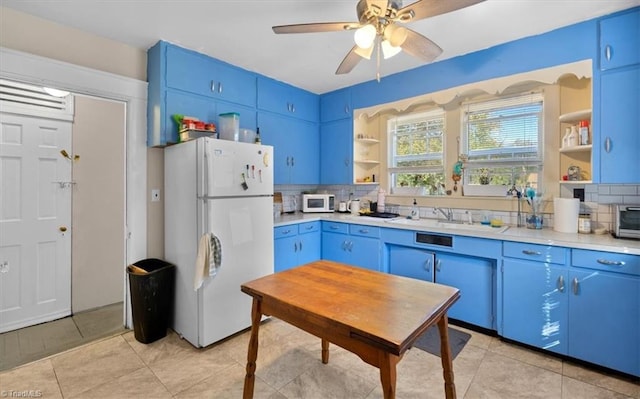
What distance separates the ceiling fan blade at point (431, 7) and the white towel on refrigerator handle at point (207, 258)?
1977mm

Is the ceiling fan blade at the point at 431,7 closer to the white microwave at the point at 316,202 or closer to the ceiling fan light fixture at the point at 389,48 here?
the ceiling fan light fixture at the point at 389,48

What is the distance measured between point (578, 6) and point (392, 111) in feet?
6.19

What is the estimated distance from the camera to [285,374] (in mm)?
2061

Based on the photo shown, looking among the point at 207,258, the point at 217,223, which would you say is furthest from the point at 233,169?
the point at 207,258

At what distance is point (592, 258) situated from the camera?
2.03 meters

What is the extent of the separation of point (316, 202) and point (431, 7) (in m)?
2.69

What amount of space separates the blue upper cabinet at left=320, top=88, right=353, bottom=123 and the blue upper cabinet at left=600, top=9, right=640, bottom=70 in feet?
7.68

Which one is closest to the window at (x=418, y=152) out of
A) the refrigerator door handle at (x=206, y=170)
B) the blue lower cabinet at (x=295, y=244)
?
the blue lower cabinet at (x=295, y=244)

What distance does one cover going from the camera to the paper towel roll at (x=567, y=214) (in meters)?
2.37

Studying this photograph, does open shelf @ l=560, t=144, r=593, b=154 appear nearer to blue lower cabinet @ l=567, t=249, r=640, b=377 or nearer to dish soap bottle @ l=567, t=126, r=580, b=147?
dish soap bottle @ l=567, t=126, r=580, b=147

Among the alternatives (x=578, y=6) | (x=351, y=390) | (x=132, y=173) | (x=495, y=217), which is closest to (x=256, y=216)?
(x=132, y=173)

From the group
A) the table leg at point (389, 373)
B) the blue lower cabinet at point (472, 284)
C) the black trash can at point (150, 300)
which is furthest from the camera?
the blue lower cabinet at point (472, 284)

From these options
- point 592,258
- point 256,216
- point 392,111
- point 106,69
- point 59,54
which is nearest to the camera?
point 592,258

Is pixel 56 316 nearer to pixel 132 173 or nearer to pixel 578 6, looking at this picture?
pixel 132 173
